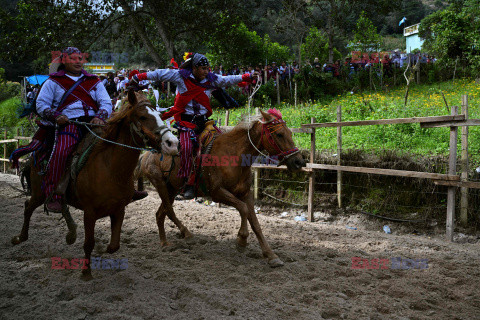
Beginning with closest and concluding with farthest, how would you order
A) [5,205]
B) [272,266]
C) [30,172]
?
[272,266] < [30,172] < [5,205]

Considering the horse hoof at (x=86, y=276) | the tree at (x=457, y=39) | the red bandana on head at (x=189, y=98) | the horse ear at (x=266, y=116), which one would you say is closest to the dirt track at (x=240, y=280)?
the horse hoof at (x=86, y=276)

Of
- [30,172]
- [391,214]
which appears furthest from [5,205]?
[391,214]

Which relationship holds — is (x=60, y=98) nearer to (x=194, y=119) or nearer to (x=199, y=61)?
(x=194, y=119)

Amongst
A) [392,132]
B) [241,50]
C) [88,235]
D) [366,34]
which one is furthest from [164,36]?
[88,235]

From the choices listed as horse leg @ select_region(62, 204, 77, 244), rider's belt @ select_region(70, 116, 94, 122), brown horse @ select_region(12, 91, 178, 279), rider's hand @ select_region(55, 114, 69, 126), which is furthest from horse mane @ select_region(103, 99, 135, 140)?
horse leg @ select_region(62, 204, 77, 244)

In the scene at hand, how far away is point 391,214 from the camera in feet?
25.0

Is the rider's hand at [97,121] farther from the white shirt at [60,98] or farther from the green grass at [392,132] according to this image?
the green grass at [392,132]

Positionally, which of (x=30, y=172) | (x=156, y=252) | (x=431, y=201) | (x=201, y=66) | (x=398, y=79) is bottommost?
(x=156, y=252)

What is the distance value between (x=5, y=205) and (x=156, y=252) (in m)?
5.51

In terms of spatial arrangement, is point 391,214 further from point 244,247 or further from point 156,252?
point 156,252

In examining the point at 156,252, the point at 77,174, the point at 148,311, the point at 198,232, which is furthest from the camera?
the point at 198,232

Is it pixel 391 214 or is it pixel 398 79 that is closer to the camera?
pixel 391 214

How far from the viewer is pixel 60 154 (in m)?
4.58

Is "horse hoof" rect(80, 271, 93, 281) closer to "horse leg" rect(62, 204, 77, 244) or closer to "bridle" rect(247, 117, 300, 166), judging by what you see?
"horse leg" rect(62, 204, 77, 244)
